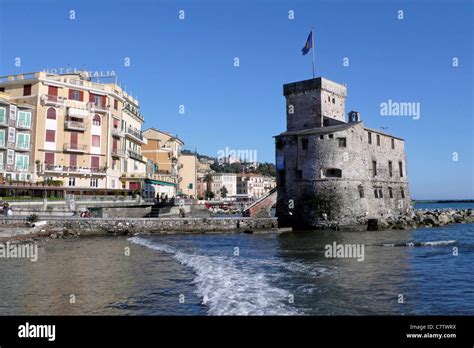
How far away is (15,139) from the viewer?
47.2m

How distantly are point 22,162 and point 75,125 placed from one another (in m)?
7.85

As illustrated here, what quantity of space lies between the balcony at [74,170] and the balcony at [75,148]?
233cm

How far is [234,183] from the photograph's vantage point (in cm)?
15350

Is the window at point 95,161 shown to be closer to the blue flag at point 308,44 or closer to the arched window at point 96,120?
the arched window at point 96,120

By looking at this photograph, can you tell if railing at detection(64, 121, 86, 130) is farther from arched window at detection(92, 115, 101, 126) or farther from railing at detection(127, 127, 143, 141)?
railing at detection(127, 127, 143, 141)

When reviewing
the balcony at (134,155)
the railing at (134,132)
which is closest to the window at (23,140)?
the balcony at (134,155)

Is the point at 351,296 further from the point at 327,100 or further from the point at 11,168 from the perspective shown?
the point at 11,168

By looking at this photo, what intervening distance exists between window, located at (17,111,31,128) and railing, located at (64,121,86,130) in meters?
4.24

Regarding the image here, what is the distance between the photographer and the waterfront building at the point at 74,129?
161 feet

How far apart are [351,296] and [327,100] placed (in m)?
40.5

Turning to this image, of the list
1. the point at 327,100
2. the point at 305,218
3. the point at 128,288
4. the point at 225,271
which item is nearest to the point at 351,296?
the point at 225,271

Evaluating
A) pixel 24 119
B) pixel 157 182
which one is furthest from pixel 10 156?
pixel 157 182
